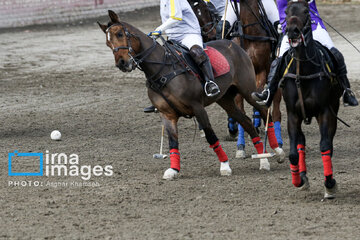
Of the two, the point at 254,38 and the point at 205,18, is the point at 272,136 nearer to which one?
the point at 254,38

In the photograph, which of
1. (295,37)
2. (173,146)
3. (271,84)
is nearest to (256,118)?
(173,146)

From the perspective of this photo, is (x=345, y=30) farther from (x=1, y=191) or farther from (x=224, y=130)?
(x=1, y=191)

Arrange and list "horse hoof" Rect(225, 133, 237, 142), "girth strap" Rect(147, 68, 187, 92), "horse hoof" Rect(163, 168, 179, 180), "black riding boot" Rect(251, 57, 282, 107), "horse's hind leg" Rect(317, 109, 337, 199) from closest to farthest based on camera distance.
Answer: "horse's hind leg" Rect(317, 109, 337, 199), "black riding boot" Rect(251, 57, 282, 107), "girth strap" Rect(147, 68, 187, 92), "horse hoof" Rect(163, 168, 179, 180), "horse hoof" Rect(225, 133, 237, 142)

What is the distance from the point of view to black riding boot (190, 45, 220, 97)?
10617 mm

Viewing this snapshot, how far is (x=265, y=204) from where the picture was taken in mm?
9234

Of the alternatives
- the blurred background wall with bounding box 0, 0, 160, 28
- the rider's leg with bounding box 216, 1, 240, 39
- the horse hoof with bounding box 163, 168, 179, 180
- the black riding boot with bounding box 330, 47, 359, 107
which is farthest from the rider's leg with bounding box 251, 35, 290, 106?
the blurred background wall with bounding box 0, 0, 160, 28

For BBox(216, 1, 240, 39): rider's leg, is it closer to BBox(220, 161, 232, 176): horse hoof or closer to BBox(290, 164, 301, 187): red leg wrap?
BBox(220, 161, 232, 176): horse hoof

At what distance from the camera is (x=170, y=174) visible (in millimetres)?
10602

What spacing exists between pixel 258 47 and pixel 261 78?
0.52m

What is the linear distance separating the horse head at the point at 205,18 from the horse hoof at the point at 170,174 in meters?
4.05

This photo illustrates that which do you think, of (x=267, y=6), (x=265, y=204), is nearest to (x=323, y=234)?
(x=265, y=204)

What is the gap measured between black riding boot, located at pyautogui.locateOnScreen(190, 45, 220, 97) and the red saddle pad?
203 millimetres

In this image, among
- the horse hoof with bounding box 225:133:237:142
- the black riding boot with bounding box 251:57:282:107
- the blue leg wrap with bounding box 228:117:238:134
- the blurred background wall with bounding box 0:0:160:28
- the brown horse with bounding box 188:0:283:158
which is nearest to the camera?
the black riding boot with bounding box 251:57:282:107

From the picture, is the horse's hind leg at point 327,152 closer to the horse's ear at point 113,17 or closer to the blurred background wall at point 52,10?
→ the horse's ear at point 113,17
